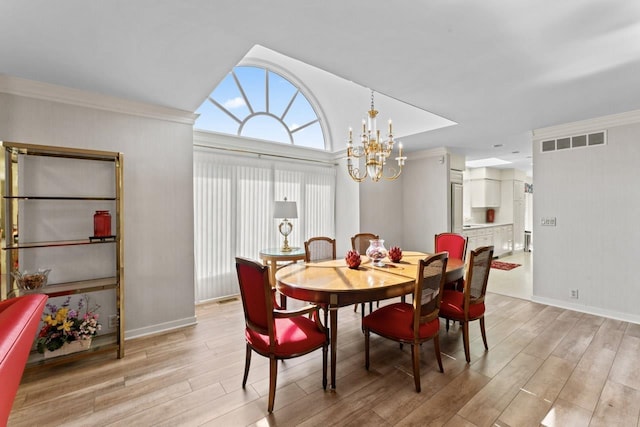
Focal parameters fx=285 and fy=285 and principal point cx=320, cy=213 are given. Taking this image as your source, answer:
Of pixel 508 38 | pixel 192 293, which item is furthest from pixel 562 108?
pixel 192 293

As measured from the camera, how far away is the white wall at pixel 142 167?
251cm

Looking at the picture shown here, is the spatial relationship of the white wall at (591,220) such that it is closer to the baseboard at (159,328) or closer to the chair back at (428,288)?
the chair back at (428,288)

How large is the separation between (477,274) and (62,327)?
3586 mm

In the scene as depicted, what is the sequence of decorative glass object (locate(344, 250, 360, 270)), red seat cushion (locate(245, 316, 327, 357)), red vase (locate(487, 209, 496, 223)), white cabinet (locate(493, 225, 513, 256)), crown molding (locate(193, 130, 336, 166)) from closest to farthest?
red seat cushion (locate(245, 316, 327, 357)) < decorative glass object (locate(344, 250, 360, 270)) < crown molding (locate(193, 130, 336, 166)) < white cabinet (locate(493, 225, 513, 256)) < red vase (locate(487, 209, 496, 223))

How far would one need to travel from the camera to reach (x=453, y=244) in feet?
11.7

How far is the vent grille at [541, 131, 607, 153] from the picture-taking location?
3643mm

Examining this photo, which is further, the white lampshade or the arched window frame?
the arched window frame

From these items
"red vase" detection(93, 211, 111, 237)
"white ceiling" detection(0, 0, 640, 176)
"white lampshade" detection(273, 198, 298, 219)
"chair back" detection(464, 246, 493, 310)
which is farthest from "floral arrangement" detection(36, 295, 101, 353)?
"chair back" detection(464, 246, 493, 310)

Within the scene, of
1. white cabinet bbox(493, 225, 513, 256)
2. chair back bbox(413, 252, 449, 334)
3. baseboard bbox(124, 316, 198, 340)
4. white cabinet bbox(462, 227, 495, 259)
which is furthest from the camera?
white cabinet bbox(493, 225, 513, 256)

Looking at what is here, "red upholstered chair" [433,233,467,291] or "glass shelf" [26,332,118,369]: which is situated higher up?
"red upholstered chair" [433,233,467,291]

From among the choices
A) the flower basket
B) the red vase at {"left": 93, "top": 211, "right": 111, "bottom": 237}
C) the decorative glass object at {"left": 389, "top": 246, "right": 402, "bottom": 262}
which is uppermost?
the red vase at {"left": 93, "top": 211, "right": 111, "bottom": 237}

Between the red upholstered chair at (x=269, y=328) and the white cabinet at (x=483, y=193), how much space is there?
731 centimetres

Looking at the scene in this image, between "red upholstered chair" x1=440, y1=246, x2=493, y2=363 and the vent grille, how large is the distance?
99.2 inches

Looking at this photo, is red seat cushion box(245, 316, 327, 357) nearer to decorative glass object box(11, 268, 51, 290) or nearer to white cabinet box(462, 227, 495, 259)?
decorative glass object box(11, 268, 51, 290)
